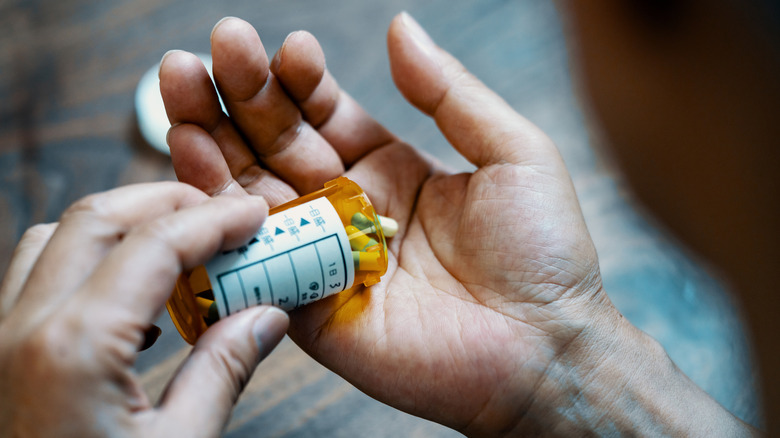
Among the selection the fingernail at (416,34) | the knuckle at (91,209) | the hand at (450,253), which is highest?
the fingernail at (416,34)

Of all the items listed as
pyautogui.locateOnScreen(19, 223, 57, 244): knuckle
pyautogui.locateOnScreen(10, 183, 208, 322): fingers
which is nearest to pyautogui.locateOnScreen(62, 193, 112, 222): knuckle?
pyautogui.locateOnScreen(10, 183, 208, 322): fingers

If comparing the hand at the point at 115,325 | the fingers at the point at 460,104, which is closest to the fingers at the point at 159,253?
the hand at the point at 115,325

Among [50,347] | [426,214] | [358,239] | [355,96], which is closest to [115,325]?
[50,347]

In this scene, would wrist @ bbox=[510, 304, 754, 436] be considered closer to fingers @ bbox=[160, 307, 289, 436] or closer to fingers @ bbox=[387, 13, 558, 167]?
fingers @ bbox=[387, 13, 558, 167]

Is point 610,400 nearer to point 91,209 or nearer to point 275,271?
point 275,271

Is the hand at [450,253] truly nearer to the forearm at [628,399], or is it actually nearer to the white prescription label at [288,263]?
the forearm at [628,399]
